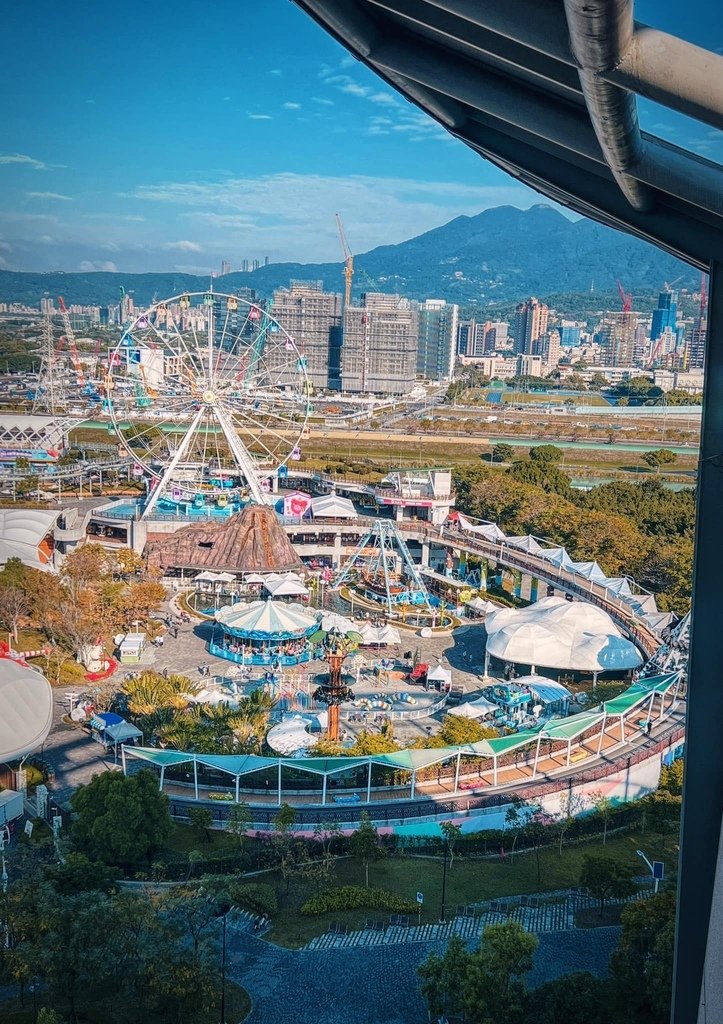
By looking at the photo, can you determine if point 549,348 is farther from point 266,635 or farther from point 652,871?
point 652,871

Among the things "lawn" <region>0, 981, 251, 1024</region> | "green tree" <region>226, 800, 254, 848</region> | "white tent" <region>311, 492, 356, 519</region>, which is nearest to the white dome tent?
"green tree" <region>226, 800, 254, 848</region>

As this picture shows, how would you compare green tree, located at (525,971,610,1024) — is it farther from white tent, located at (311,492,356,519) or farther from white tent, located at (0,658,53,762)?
white tent, located at (311,492,356,519)

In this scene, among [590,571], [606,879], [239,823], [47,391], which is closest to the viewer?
[606,879]

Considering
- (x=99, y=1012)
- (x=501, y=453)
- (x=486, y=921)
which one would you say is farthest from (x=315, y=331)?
(x=99, y=1012)

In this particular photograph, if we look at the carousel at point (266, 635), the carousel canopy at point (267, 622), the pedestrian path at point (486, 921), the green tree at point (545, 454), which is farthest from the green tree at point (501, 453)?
the pedestrian path at point (486, 921)

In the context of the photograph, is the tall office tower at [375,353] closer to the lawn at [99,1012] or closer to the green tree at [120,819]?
the green tree at [120,819]

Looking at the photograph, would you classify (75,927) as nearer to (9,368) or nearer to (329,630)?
(329,630)

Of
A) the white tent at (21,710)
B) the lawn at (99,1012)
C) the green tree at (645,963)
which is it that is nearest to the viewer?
the green tree at (645,963)
